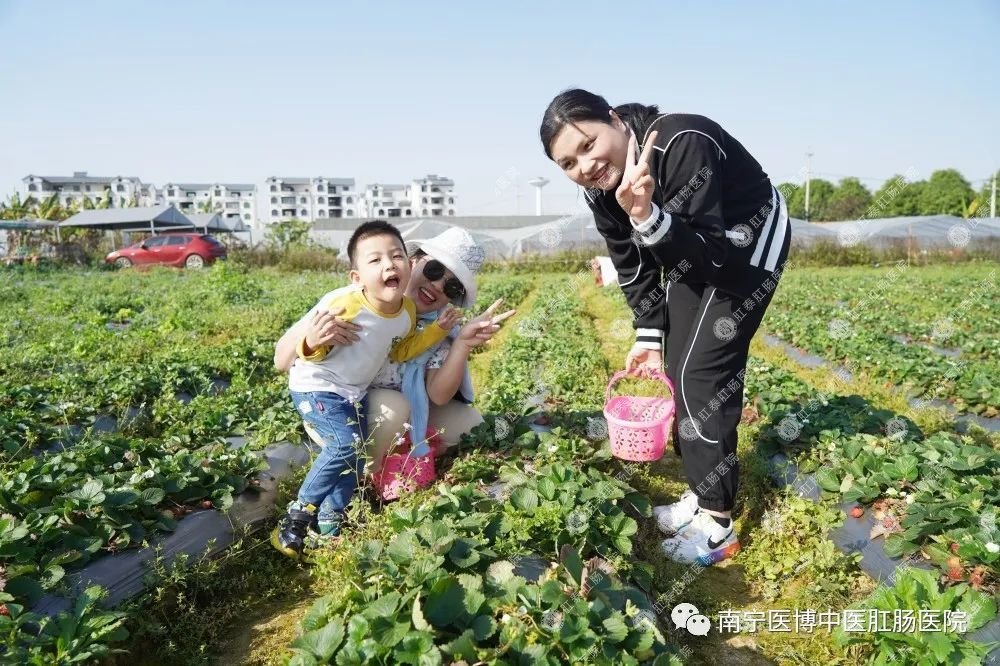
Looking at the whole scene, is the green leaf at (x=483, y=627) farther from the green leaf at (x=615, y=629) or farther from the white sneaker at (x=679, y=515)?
the white sneaker at (x=679, y=515)

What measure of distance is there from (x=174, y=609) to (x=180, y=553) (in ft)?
0.75

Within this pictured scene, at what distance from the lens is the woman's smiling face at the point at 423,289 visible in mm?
3434

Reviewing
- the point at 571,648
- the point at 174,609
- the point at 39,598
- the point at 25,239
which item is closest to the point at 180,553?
the point at 174,609

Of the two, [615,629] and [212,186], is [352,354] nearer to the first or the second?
[615,629]

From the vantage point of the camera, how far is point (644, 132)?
9.03ft

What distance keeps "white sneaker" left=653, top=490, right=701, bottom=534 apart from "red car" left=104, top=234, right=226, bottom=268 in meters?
24.0

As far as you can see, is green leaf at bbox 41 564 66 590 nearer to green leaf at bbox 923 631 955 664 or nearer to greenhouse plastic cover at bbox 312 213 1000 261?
green leaf at bbox 923 631 955 664

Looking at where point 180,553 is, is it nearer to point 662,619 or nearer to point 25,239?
point 662,619

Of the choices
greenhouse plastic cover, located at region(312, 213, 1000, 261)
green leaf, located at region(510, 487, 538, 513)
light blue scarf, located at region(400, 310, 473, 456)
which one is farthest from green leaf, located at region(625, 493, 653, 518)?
greenhouse plastic cover, located at region(312, 213, 1000, 261)

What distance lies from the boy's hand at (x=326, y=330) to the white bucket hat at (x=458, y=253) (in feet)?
1.98

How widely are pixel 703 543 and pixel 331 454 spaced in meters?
1.82

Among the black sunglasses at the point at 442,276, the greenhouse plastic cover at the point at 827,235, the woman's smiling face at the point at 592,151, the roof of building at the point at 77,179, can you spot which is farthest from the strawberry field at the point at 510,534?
the roof of building at the point at 77,179

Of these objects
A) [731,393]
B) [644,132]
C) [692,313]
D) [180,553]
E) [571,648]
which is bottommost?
[180,553]

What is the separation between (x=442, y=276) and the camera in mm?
3412
